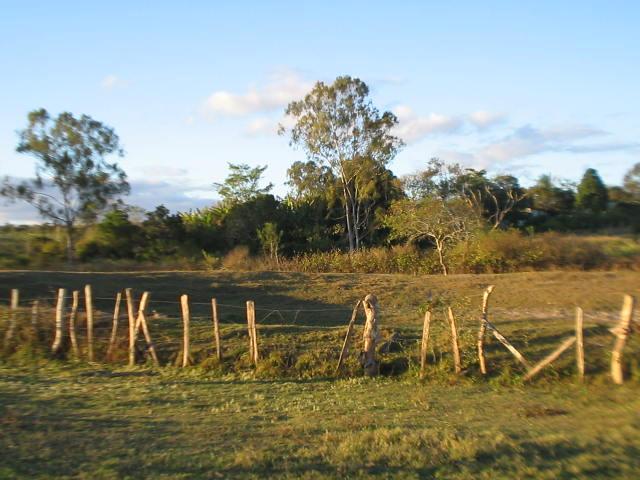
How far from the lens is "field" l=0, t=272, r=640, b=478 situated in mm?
7125

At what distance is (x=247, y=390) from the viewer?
12484 millimetres

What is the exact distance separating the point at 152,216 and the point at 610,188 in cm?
4181

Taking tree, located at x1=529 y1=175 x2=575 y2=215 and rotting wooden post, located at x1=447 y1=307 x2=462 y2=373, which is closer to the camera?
rotting wooden post, located at x1=447 y1=307 x2=462 y2=373

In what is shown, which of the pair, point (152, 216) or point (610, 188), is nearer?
point (152, 216)

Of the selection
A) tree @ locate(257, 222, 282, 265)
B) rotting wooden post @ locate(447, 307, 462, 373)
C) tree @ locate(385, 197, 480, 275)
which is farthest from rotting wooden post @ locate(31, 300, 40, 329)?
tree @ locate(257, 222, 282, 265)

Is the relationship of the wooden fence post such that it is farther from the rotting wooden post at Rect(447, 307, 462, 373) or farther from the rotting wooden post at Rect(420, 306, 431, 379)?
the rotting wooden post at Rect(447, 307, 462, 373)

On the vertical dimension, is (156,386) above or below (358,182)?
below

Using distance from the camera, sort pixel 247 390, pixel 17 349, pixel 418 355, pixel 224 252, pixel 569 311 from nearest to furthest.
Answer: pixel 247 390 → pixel 418 355 → pixel 17 349 → pixel 569 311 → pixel 224 252

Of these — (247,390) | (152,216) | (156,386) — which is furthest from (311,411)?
(152,216)

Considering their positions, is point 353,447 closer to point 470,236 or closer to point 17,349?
point 17,349

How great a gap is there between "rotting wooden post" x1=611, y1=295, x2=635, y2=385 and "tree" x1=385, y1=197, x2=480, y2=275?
21.8 m

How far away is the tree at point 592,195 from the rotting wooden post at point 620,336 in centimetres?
4991

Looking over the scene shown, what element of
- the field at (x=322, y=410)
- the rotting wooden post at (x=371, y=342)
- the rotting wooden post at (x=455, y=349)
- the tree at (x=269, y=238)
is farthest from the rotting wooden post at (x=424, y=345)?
the tree at (x=269, y=238)

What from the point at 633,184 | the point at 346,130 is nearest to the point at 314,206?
the point at 346,130
